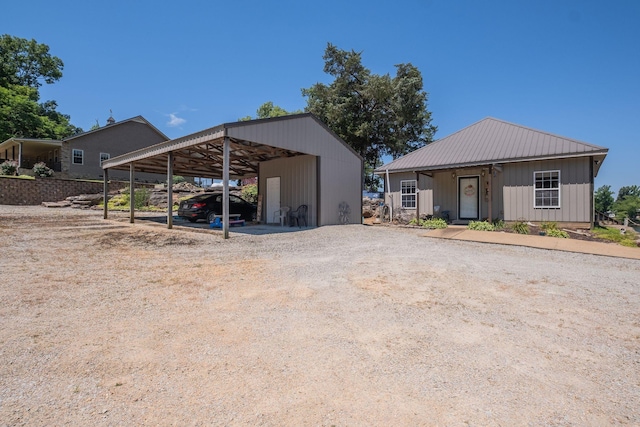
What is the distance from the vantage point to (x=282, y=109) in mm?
41906

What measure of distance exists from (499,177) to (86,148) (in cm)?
2914

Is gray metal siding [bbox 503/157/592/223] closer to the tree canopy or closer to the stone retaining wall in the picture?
the stone retaining wall

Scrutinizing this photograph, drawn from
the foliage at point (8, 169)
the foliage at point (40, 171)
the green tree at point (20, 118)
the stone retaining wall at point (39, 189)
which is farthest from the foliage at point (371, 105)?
the green tree at point (20, 118)

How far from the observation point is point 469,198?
14.0m

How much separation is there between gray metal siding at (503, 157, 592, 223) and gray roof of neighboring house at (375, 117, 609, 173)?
1.53 ft

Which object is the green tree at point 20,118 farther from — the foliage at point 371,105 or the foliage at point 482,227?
the foliage at point 482,227

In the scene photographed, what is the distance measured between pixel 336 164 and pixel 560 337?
35.8 ft

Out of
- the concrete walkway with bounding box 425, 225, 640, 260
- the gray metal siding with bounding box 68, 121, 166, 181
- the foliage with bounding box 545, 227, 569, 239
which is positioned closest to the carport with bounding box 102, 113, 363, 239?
the concrete walkway with bounding box 425, 225, 640, 260

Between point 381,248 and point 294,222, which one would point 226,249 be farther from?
point 294,222

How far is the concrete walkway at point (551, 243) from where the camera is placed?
23.0 ft

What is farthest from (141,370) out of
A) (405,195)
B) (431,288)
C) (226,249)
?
(405,195)

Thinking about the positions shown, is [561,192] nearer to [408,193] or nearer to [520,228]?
[520,228]

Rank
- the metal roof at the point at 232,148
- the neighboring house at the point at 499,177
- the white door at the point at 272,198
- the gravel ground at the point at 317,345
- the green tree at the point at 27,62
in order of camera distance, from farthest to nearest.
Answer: the green tree at the point at 27,62, the white door at the point at 272,198, the neighboring house at the point at 499,177, the metal roof at the point at 232,148, the gravel ground at the point at 317,345

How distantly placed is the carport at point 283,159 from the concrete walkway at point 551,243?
470 centimetres
